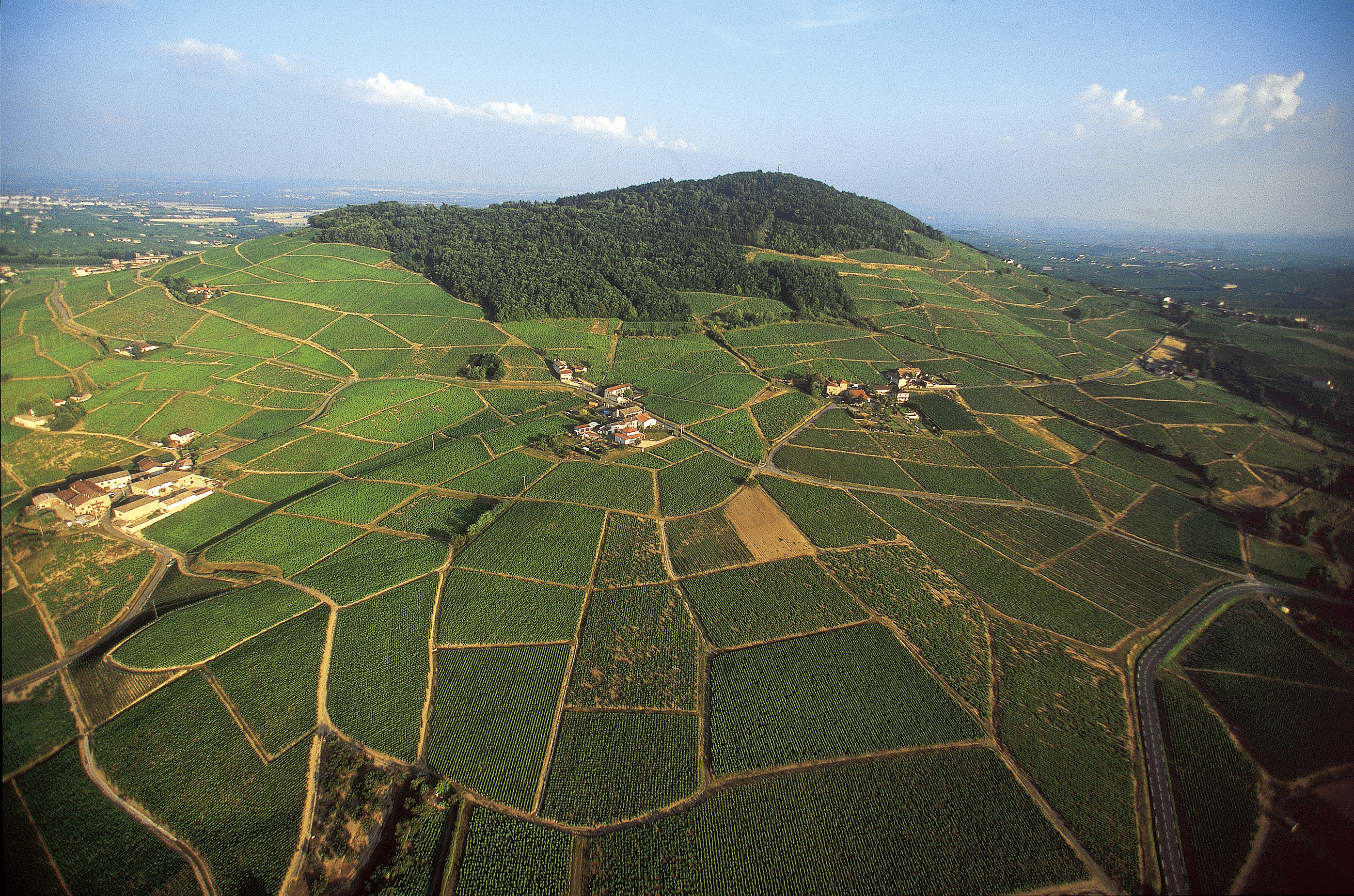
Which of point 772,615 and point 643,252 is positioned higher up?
point 643,252

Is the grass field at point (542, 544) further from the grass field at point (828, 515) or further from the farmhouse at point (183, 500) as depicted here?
the farmhouse at point (183, 500)

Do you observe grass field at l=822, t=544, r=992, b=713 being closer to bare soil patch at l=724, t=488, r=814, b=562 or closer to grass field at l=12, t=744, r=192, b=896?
bare soil patch at l=724, t=488, r=814, b=562

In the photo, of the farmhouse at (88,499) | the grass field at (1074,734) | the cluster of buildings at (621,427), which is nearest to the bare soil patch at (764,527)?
the grass field at (1074,734)

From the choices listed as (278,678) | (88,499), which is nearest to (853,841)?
(278,678)

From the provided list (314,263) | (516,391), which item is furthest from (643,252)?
(314,263)

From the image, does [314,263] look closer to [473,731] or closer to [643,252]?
[643,252]

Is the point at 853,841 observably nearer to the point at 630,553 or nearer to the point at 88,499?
the point at 630,553

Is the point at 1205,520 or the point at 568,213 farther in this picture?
the point at 568,213
